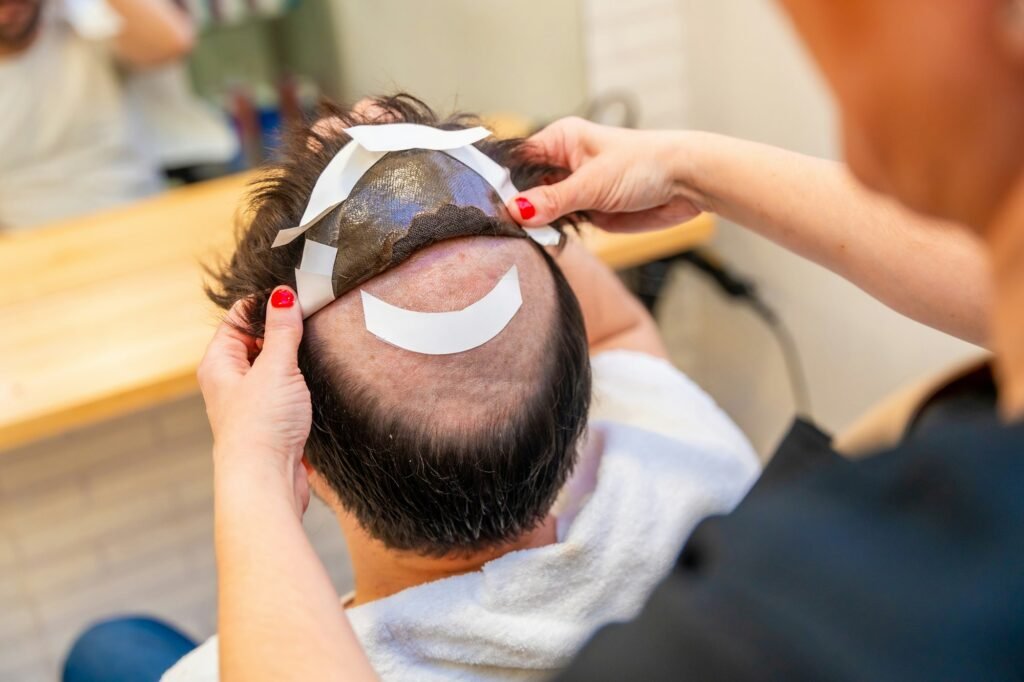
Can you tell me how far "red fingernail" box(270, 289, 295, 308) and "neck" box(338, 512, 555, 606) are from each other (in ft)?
0.76

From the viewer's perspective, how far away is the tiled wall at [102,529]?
1.64m

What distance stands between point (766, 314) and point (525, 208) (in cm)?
132

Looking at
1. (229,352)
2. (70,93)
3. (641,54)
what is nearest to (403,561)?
(229,352)

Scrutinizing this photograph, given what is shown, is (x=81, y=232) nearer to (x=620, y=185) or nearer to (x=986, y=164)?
(x=620, y=185)

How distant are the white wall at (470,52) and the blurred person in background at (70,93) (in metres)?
0.33

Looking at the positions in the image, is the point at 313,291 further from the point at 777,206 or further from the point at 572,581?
the point at 777,206

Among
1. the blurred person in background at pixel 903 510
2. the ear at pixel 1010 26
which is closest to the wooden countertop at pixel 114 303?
the blurred person in background at pixel 903 510

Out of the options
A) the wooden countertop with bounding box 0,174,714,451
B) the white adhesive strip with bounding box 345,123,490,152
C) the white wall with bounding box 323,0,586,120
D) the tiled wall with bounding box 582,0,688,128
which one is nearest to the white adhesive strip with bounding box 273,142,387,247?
the white adhesive strip with bounding box 345,123,490,152

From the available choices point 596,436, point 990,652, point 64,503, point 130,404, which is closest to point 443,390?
point 596,436

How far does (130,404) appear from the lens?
1345 millimetres

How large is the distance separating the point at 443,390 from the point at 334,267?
145mm

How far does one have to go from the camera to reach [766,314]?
2064 millimetres

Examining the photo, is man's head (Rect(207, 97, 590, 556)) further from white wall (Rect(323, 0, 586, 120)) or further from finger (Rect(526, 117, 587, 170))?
white wall (Rect(323, 0, 586, 120))

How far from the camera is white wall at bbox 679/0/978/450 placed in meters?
1.76
